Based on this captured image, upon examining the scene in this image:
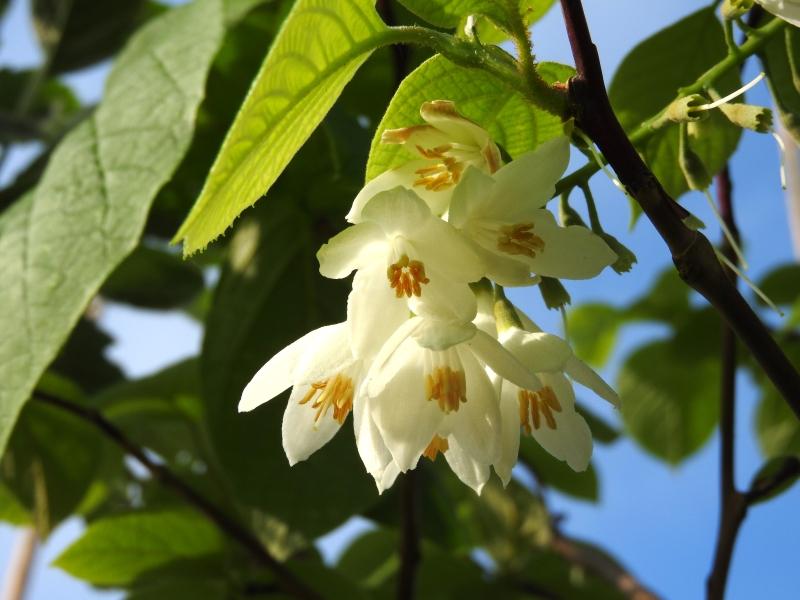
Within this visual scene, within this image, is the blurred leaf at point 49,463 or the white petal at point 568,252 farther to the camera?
the blurred leaf at point 49,463

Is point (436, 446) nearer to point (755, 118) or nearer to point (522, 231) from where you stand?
point (522, 231)

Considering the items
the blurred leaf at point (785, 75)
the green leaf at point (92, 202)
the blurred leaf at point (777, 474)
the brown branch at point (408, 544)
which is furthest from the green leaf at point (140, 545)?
the blurred leaf at point (785, 75)

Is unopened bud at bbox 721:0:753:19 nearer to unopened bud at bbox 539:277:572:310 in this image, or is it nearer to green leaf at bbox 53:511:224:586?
unopened bud at bbox 539:277:572:310

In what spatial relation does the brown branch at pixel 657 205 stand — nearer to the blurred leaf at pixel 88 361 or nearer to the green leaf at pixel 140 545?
the green leaf at pixel 140 545

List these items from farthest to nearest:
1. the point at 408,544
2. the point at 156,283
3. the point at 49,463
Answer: the point at 156,283
the point at 49,463
the point at 408,544

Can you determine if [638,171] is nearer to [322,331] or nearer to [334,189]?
[322,331]

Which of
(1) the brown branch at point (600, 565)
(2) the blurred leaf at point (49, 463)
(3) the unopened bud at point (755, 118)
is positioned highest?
(3) the unopened bud at point (755, 118)

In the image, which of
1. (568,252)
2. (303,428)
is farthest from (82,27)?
(568,252)

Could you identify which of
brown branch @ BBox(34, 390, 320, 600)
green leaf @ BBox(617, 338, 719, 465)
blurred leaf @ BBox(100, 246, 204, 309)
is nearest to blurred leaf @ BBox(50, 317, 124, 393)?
blurred leaf @ BBox(100, 246, 204, 309)
